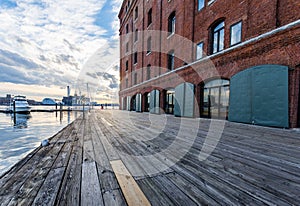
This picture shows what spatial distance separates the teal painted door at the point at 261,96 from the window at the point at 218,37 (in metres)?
2.50

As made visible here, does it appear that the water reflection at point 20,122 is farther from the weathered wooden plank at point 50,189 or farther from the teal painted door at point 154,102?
the teal painted door at point 154,102

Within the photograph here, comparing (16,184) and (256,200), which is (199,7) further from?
(16,184)

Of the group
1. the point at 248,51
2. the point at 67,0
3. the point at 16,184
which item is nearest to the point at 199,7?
the point at 248,51

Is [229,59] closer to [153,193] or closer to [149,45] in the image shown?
[153,193]

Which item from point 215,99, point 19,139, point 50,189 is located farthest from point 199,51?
point 19,139

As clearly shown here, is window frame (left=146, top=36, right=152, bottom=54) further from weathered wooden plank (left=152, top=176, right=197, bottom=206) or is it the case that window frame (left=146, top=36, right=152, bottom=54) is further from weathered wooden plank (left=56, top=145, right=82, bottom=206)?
weathered wooden plank (left=152, top=176, right=197, bottom=206)

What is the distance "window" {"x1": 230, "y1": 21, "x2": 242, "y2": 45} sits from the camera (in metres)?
7.13

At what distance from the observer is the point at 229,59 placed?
281 inches

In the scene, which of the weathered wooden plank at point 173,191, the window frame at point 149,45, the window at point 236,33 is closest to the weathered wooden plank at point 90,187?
the weathered wooden plank at point 173,191

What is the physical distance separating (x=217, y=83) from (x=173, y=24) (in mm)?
7553

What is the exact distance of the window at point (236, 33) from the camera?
23.4 feet

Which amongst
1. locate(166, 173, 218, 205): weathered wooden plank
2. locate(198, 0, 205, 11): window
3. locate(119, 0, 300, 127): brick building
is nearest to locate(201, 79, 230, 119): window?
locate(119, 0, 300, 127): brick building

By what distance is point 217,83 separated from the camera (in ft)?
26.8

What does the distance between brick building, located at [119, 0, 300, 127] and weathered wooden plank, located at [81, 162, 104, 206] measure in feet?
22.1
